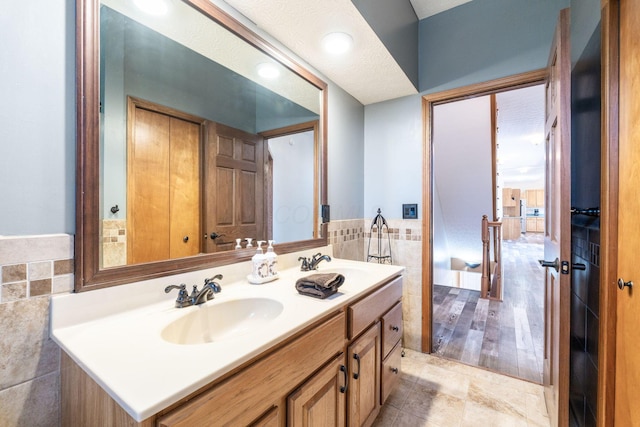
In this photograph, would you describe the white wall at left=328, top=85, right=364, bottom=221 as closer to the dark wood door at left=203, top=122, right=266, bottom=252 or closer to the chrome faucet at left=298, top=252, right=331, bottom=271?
the chrome faucet at left=298, top=252, right=331, bottom=271

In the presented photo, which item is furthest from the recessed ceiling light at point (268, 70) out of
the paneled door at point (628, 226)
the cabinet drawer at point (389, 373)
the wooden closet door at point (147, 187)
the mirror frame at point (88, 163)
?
the cabinet drawer at point (389, 373)

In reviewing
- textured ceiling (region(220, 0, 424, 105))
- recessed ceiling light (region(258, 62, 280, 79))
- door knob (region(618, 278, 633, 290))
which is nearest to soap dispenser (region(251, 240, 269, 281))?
recessed ceiling light (region(258, 62, 280, 79))

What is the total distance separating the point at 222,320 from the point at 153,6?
125cm

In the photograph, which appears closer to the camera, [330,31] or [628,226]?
[628,226]

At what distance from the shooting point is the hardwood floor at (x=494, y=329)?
6.76 feet

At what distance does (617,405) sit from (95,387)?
4.94 feet

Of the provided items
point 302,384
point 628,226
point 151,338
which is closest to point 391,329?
point 302,384

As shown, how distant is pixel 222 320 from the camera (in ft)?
3.40

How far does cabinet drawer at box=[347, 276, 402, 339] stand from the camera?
3.78ft

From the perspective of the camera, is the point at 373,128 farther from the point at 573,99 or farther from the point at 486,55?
the point at 573,99

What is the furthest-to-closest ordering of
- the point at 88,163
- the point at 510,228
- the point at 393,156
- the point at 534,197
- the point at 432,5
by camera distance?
the point at 534,197
the point at 510,228
the point at 393,156
the point at 432,5
the point at 88,163

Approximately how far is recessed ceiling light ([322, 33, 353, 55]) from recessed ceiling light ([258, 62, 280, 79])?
Result: 1.04 ft

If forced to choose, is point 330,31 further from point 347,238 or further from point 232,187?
point 347,238

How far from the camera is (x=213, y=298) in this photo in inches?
41.3
